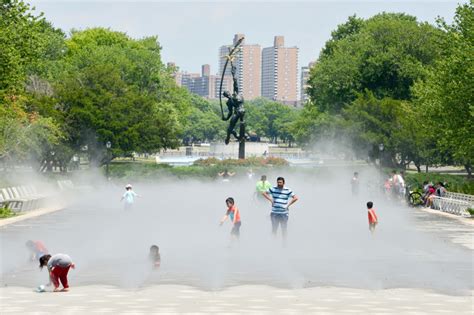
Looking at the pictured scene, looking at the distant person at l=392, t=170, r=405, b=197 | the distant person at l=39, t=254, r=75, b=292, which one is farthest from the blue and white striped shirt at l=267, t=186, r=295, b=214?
the distant person at l=392, t=170, r=405, b=197

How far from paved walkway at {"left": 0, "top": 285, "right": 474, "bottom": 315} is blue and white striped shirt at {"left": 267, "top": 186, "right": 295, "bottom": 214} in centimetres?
625

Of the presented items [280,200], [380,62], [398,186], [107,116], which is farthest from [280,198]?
[380,62]

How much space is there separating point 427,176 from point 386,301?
46662mm

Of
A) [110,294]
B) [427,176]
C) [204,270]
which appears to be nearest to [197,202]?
[427,176]

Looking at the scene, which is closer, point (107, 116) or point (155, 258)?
point (155, 258)

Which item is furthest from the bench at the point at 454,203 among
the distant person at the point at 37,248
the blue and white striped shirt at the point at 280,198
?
the distant person at the point at 37,248

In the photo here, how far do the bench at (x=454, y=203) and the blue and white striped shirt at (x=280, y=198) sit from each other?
57.0ft

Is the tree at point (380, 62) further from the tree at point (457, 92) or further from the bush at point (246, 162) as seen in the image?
the tree at point (457, 92)

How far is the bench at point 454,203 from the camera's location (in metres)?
39.0

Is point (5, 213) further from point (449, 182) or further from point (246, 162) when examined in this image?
point (246, 162)

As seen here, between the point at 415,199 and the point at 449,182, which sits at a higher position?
the point at 449,182

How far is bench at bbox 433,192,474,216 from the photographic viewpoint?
38969 millimetres

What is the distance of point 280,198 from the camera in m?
22.6

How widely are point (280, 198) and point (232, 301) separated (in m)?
8.04
